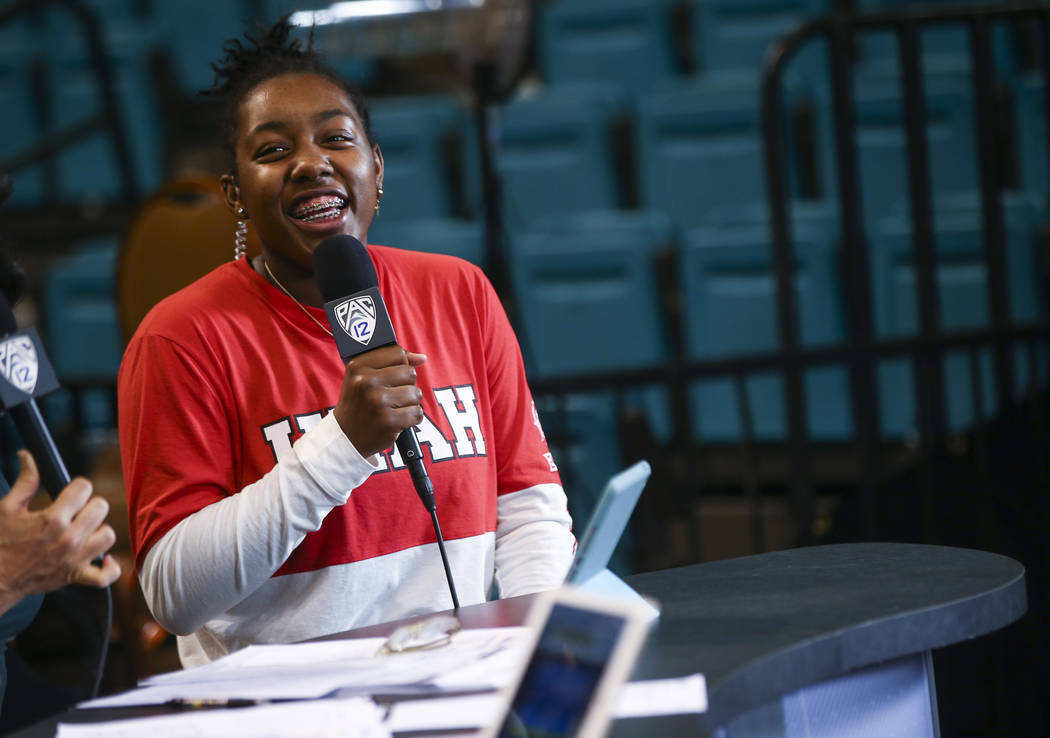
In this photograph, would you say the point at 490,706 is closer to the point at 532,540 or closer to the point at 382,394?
the point at 382,394

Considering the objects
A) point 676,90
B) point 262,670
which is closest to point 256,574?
point 262,670

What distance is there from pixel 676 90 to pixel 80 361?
7.73 ft

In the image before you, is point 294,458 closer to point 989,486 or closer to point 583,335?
point 989,486

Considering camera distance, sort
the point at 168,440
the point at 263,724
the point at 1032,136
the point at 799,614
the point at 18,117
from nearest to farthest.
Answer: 1. the point at 263,724
2. the point at 799,614
3. the point at 168,440
4. the point at 1032,136
5. the point at 18,117

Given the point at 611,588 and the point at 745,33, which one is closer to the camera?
the point at 611,588

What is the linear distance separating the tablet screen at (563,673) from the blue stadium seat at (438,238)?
277 cm

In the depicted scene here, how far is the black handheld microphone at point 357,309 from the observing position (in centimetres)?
129

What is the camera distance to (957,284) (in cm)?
326

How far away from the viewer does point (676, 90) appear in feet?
13.0

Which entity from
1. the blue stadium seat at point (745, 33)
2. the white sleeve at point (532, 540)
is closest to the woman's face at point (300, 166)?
the white sleeve at point (532, 540)

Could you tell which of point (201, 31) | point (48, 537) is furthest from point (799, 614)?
point (201, 31)

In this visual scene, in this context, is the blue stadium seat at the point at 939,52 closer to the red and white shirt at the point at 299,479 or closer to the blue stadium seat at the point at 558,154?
the blue stadium seat at the point at 558,154

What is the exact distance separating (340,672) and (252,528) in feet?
1.04

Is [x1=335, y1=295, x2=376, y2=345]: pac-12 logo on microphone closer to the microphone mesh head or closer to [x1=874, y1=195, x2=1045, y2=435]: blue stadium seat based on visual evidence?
the microphone mesh head
